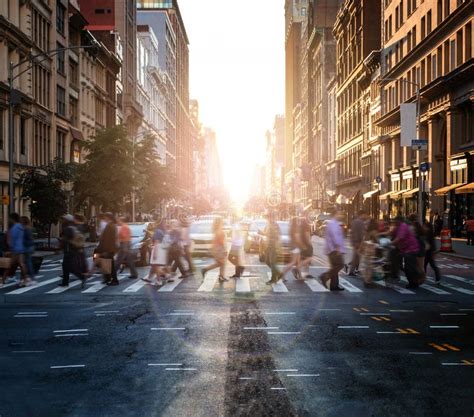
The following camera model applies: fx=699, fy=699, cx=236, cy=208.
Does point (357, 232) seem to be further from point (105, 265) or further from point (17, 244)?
point (17, 244)

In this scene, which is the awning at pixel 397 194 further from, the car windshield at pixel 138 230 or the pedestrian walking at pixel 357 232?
the pedestrian walking at pixel 357 232

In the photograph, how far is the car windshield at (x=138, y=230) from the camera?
2736cm

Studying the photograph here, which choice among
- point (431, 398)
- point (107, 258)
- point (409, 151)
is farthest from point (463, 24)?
point (431, 398)

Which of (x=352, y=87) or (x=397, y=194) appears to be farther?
(x=352, y=87)

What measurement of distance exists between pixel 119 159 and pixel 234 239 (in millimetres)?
32192

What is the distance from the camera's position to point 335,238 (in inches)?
696

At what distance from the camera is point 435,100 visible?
49.9 metres

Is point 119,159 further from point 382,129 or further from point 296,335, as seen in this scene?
point 296,335

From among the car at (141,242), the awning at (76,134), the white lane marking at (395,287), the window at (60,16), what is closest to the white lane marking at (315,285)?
the white lane marking at (395,287)

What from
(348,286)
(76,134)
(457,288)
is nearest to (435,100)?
(76,134)

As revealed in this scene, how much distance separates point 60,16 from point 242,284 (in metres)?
42.0

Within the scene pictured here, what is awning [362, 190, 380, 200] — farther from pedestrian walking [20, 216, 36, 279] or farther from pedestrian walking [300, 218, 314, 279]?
pedestrian walking [20, 216, 36, 279]

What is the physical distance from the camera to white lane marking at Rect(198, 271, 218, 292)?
1811 cm

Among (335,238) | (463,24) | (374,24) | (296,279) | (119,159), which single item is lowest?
(296,279)
